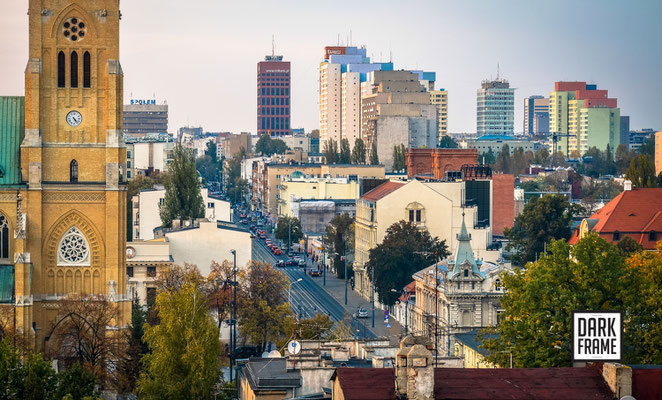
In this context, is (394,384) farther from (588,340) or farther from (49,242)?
(49,242)

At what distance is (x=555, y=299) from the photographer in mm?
70062

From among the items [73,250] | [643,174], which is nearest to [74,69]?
[73,250]

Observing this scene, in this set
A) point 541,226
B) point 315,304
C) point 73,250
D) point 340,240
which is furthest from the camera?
point 340,240

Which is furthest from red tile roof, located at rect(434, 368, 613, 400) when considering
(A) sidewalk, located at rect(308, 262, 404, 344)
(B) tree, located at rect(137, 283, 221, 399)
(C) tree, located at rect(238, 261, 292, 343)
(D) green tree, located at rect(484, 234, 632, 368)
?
(A) sidewalk, located at rect(308, 262, 404, 344)

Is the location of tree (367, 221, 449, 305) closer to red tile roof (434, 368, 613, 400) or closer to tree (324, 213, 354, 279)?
tree (324, 213, 354, 279)

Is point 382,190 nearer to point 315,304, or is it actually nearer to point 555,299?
point 315,304

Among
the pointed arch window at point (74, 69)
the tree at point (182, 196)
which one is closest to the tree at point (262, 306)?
the pointed arch window at point (74, 69)

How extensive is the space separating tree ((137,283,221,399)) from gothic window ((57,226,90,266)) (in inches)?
872

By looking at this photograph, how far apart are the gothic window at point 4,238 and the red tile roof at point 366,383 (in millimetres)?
49443

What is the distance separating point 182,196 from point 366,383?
8947 centimetres

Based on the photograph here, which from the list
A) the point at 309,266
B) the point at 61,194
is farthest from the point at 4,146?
the point at 309,266

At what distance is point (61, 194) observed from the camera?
3597 inches

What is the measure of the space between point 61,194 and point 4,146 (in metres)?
5.34

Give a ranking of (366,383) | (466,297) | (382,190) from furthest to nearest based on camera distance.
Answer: (382,190) < (466,297) < (366,383)
